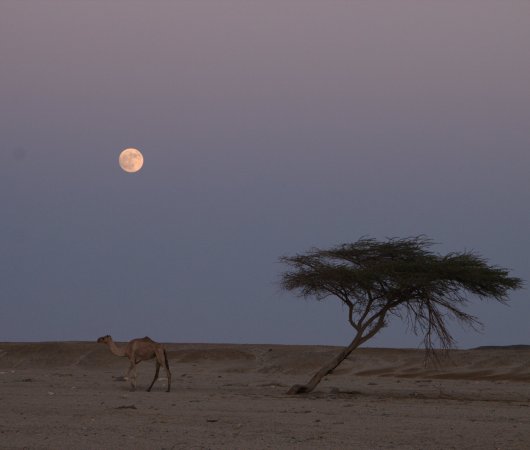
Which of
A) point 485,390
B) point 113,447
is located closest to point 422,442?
point 113,447

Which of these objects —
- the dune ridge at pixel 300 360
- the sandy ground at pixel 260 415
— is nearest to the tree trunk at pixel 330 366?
the sandy ground at pixel 260 415

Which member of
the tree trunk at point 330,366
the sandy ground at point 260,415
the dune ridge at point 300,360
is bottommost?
the sandy ground at point 260,415

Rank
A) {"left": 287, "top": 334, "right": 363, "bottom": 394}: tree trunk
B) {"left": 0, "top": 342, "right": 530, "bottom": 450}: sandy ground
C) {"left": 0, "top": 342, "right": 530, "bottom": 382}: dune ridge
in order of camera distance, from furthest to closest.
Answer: {"left": 0, "top": 342, "right": 530, "bottom": 382}: dune ridge < {"left": 287, "top": 334, "right": 363, "bottom": 394}: tree trunk < {"left": 0, "top": 342, "right": 530, "bottom": 450}: sandy ground

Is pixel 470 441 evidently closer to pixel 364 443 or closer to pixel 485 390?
pixel 364 443

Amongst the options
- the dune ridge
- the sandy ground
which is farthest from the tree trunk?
the dune ridge

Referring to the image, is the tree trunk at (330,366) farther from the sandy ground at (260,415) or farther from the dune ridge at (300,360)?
the dune ridge at (300,360)

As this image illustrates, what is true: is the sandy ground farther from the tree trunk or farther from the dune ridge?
the dune ridge

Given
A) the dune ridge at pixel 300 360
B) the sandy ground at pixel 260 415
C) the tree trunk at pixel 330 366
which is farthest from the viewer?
the dune ridge at pixel 300 360

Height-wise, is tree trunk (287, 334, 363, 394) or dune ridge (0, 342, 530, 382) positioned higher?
dune ridge (0, 342, 530, 382)

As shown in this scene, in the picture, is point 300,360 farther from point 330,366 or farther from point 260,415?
point 260,415

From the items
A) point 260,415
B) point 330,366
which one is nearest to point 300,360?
point 330,366

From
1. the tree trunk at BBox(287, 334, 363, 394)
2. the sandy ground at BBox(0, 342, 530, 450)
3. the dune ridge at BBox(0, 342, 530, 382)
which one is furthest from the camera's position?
the dune ridge at BBox(0, 342, 530, 382)

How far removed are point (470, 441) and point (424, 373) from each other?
3242 centimetres

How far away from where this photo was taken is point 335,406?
25.5 meters
